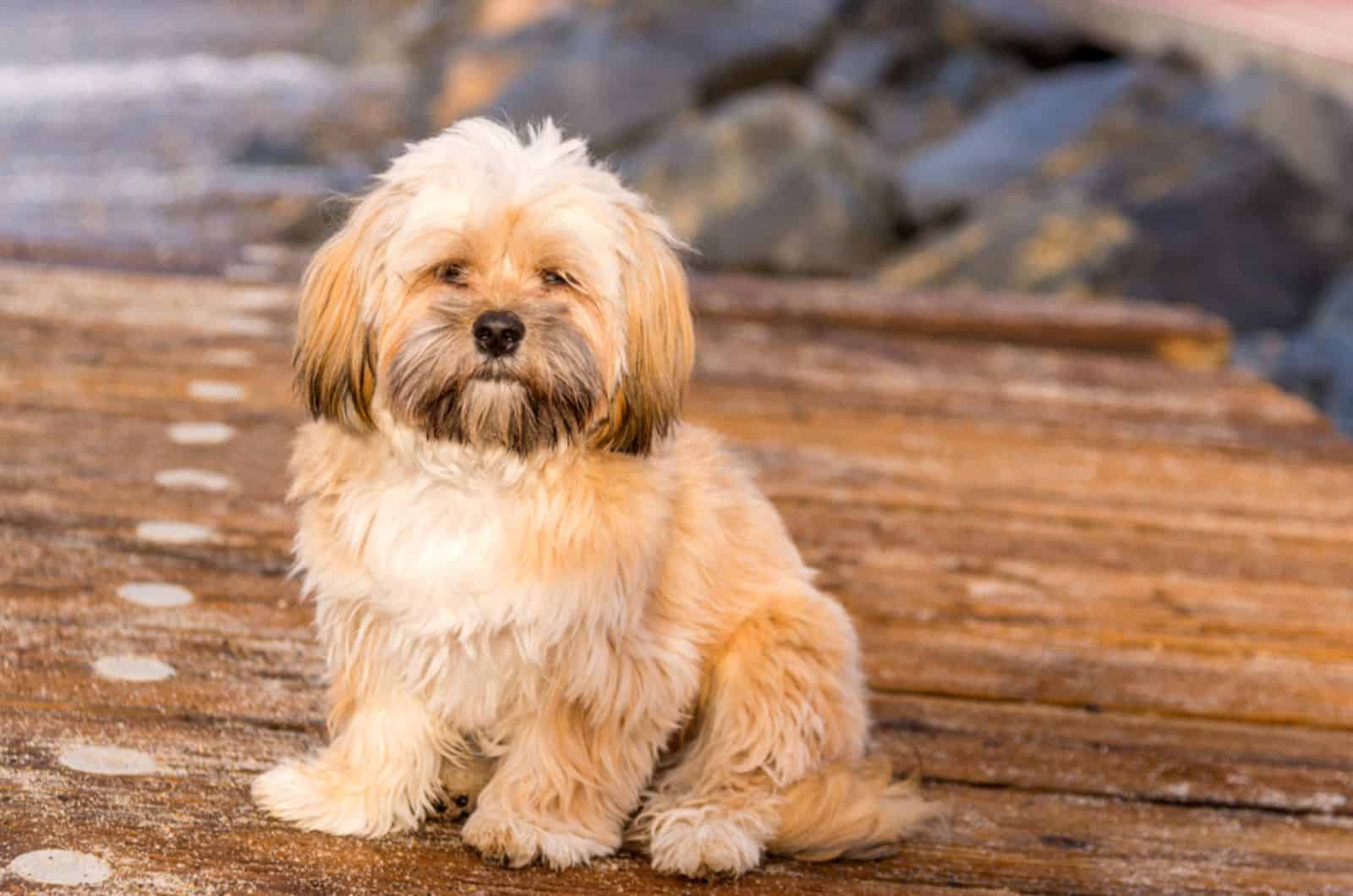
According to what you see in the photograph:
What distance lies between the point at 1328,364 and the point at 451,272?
6930 millimetres

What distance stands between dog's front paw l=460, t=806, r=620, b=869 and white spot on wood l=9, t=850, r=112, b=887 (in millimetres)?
551

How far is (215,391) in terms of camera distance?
4930 mm

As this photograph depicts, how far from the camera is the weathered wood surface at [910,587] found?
9.28 feet

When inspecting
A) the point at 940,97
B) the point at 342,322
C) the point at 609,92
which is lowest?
the point at 342,322

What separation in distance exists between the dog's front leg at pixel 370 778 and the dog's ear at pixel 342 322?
1.58 ft

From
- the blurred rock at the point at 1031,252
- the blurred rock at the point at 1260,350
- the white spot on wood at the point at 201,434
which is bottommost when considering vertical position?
the white spot on wood at the point at 201,434

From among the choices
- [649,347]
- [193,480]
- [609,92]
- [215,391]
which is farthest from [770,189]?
[649,347]

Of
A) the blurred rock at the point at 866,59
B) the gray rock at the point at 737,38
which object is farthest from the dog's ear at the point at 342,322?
the blurred rock at the point at 866,59

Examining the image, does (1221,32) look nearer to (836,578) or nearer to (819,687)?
(836,578)

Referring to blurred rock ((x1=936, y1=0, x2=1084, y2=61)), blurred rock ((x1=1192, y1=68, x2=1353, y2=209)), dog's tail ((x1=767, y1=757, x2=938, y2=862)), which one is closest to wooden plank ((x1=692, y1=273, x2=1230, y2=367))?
dog's tail ((x1=767, y1=757, x2=938, y2=862))

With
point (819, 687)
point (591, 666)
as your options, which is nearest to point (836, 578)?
point (819, 687)

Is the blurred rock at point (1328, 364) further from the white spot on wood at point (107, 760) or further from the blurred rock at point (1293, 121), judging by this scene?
the white spot on wood at point (107, 760)

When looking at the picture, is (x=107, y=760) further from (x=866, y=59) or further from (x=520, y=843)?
(x=866, y=59)

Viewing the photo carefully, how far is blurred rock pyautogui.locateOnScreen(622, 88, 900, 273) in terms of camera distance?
9438mm
